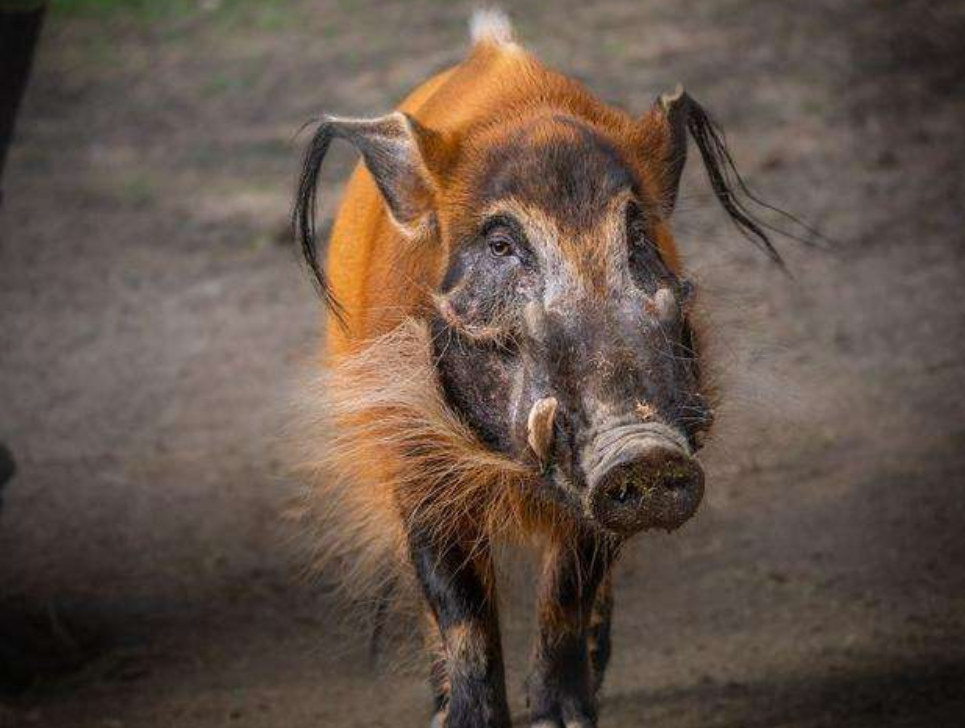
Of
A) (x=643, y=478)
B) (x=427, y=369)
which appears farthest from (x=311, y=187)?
(x=643, y=478)

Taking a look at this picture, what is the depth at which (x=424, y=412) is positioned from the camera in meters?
3.51

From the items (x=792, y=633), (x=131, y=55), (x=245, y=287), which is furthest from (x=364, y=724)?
(x=131, y=55)

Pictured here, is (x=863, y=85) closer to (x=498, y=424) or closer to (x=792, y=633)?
(x=792, y=633)

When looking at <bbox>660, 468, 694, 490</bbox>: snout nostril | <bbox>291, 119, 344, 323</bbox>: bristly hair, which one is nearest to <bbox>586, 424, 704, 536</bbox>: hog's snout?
<bbox>660, 468, 694, 490</bbox>: snout nostril

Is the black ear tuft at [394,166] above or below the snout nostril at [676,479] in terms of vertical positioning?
above

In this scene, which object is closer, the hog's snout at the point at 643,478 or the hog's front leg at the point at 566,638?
the hog's snout at the point at 643,478

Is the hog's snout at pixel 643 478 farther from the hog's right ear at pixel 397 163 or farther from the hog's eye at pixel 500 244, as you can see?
the hog's right ear at pixel 397 163

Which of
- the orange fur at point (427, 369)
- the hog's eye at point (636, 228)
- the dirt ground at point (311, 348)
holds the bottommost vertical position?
the dirt ground at point (311, 348)

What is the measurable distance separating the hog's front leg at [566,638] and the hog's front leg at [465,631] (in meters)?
0.14

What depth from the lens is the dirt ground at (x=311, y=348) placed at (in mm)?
4730

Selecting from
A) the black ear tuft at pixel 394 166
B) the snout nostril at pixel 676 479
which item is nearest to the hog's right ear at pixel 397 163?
the black ear tuft at pixel 394 166

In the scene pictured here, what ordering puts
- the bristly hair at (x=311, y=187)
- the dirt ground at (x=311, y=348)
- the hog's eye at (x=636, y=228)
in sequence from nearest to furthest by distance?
the hog's eye at (x=636, y=228), the bristly hair at (x=311, y=187), the dirt ground at (x=311, y=348)

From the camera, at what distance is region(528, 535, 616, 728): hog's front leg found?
376 centimetres

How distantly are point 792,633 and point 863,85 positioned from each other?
205 inches
